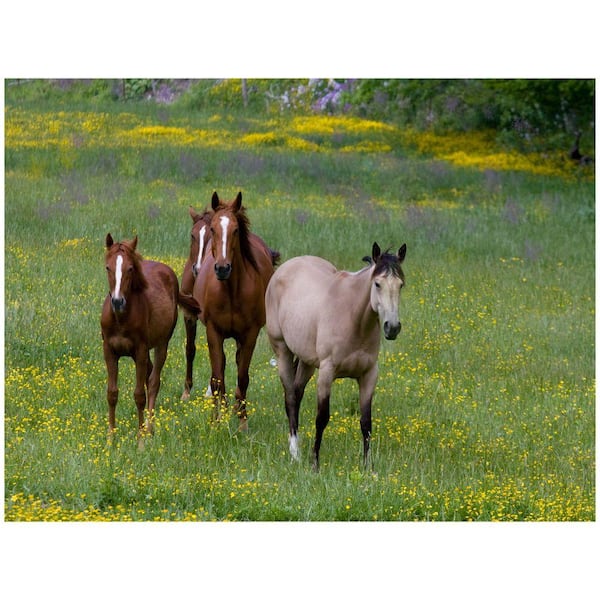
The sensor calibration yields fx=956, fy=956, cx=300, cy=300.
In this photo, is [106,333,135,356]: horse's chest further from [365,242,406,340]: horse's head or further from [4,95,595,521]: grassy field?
[365,242,406,340]: horse's head

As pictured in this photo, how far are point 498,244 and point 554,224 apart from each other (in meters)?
3.30

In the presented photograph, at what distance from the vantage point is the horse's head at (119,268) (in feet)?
30.6

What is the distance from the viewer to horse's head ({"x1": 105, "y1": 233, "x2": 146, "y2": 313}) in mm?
9336

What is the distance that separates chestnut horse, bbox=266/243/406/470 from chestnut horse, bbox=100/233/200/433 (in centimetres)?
126

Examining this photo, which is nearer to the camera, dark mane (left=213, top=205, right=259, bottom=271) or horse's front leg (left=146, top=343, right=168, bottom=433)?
dark mane (left=213, top=205, right=259, bottom=271)

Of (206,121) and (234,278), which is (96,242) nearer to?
(234,278)

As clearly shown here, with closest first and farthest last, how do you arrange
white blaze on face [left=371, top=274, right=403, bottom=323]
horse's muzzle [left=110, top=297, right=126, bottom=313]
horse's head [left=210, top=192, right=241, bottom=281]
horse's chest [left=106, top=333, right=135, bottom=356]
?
1. white blaze on face [left=371, top=274, right=403, bottom=323]
2. horse's muzzle [left=110, top=297, right=126, bottom=313]
3. horse's chest [left=106, top=333, right=135, bottom=356]
4. horse's head [left=210, top=192, right=241, bottom=281]

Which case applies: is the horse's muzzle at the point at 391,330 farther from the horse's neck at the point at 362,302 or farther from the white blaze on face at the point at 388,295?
the horse's neck at the point at 362,302

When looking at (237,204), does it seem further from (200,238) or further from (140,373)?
(140,373)

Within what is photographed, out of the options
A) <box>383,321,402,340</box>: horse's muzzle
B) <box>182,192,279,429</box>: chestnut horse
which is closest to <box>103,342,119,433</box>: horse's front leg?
<box>182,192,279,429</box>: chestnut horse

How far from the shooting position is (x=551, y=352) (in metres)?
15.1

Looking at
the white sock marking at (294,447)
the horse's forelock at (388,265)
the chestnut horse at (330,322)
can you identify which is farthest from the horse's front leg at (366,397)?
the horse's forelock at (388,265)

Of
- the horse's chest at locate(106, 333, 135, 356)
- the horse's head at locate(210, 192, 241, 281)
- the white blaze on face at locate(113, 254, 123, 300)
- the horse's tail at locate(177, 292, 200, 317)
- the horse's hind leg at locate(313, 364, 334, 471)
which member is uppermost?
the horse's head at locate(210, 192, 241, 281)

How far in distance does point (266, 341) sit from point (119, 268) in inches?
235
